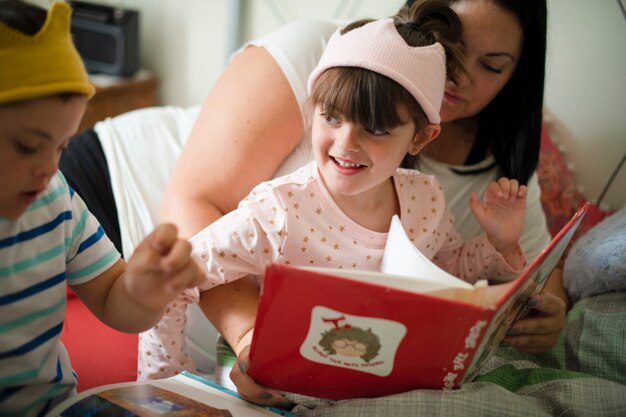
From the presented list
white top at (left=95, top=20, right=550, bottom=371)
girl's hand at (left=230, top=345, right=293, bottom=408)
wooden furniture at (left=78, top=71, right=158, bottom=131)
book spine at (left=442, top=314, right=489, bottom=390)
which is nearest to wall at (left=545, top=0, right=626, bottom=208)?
white top at (left=95, top=20, right=550, bottom=371)

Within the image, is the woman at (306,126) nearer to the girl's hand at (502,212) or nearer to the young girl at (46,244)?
the girl's hand at (502,212)

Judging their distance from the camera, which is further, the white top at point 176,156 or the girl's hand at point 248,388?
the white top at point 176,156

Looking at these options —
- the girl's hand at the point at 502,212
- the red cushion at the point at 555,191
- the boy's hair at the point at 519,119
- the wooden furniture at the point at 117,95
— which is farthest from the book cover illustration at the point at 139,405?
the wooden furniture at the point at 117,95

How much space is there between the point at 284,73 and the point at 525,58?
521mm

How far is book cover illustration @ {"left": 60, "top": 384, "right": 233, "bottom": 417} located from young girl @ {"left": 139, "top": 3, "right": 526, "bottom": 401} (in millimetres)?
170

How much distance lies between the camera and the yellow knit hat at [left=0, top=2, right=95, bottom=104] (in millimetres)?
584

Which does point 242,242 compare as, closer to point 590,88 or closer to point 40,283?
point 40,283

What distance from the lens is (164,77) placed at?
255 centimetres

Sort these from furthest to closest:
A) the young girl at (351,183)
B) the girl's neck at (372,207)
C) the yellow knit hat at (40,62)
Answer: the girl's neck at (372,207), the young girl at (351,183), the yellow knit hat at (40,62)

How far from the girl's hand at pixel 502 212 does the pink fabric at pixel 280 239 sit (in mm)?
110

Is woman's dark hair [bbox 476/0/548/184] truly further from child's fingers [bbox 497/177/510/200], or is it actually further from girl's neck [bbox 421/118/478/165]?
child's fingers [bbox 497/177/510/200]

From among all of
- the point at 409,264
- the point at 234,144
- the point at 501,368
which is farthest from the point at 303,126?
the point at 501,368

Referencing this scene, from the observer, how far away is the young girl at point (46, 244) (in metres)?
0.60

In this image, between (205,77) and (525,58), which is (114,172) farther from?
(205,77)
